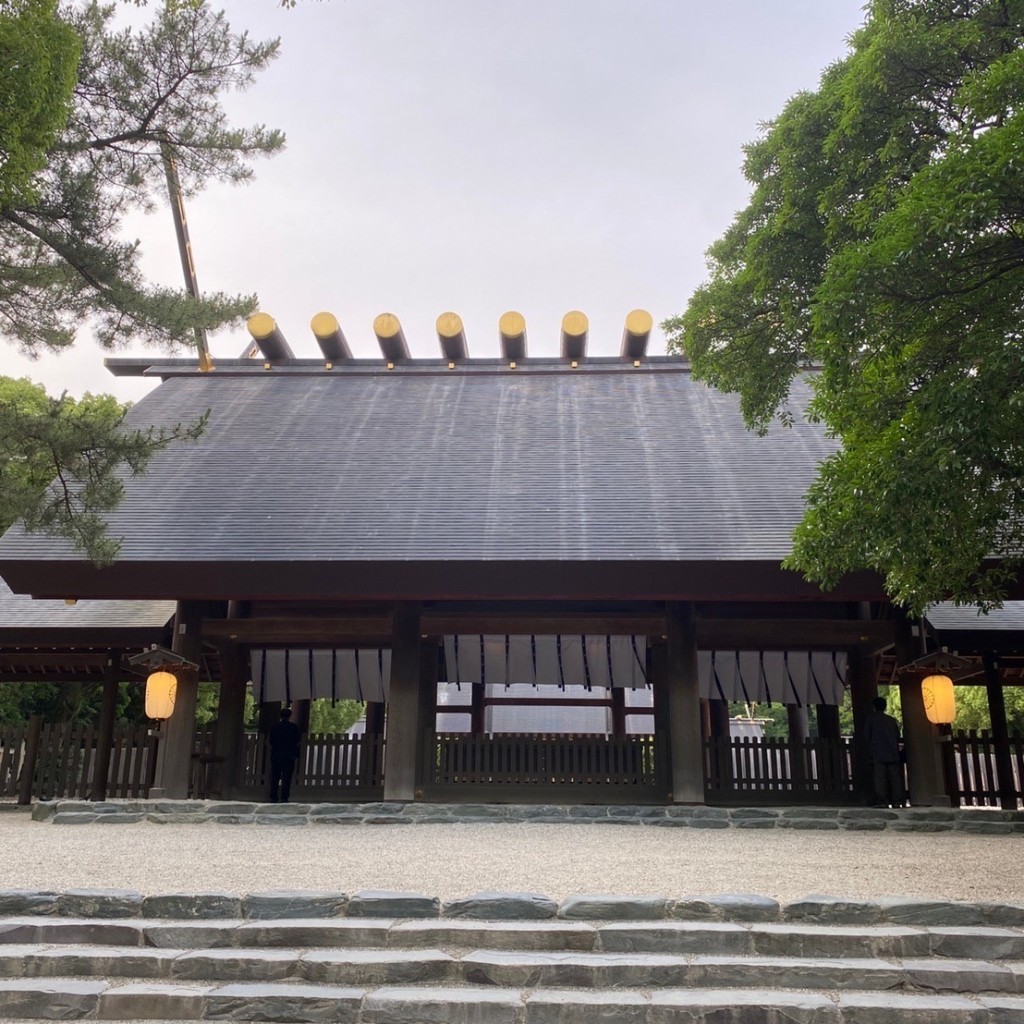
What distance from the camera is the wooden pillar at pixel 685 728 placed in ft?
31.8

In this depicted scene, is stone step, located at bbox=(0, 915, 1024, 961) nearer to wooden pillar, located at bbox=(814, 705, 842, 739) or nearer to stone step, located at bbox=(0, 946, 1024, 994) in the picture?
stone step, located at bbox=(0, 946, 1024, 994)

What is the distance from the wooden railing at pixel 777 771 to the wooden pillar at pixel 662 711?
51cm

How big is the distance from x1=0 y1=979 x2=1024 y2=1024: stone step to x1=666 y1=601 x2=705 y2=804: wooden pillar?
5.68 meters

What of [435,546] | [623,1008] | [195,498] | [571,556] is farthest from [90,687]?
[623,1008]

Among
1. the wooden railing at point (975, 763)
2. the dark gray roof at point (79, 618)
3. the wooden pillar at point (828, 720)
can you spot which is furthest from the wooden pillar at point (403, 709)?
the wooden railing at point (975, 763)

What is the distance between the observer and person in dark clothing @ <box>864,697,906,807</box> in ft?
33.1

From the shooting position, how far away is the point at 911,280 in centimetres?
582

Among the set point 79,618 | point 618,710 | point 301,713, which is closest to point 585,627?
point 618,710

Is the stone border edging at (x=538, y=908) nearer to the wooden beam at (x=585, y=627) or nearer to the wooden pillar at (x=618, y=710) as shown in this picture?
the wooden beam at (x=585, y=627)

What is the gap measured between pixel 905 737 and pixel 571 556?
13.8 ft

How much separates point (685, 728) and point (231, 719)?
5650mm

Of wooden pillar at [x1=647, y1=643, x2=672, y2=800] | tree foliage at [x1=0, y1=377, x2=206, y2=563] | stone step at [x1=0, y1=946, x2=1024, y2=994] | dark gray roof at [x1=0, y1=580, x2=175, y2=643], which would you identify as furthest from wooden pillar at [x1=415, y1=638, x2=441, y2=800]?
stone step at [x1=0, y1=946, x2=1024, y2=994]

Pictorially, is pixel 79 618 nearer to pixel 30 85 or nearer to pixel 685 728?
pixel 30 85

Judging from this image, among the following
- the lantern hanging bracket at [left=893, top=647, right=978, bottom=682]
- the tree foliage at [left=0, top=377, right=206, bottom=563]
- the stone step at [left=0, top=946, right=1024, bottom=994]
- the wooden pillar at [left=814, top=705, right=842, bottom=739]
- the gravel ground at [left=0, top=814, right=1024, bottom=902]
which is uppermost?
the tree foliage at [left=0, top=377, right=206, bottom=563]
